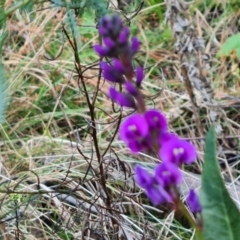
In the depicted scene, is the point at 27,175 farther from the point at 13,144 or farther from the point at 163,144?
the point at 163,144

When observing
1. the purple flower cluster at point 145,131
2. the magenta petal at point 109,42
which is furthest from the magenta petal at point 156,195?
the magenta petal at point 109,42

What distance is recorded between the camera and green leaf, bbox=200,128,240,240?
1.83ft

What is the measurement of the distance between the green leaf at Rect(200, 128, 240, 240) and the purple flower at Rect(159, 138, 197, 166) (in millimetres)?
43

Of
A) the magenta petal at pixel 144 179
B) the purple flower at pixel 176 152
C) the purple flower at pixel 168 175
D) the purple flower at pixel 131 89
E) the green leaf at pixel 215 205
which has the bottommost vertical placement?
the green leaf at pixel 215 205

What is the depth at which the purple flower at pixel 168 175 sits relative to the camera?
0.49 meters

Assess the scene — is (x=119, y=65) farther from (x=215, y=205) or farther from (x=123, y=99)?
(x=215, y=205)

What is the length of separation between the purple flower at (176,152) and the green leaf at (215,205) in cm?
4

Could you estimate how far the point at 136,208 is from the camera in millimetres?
1343

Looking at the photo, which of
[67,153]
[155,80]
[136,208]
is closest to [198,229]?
[136,208]

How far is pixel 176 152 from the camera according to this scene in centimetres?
50

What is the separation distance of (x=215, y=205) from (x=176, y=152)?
107 millimetres

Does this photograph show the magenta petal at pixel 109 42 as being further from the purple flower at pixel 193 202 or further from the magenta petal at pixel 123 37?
the purple flower at pixel 193 202

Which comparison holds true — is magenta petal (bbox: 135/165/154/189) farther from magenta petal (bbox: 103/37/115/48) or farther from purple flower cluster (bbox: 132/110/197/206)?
magenta petal (bbox: 103/37/115/48)

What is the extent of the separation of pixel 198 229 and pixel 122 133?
0.11 meters
